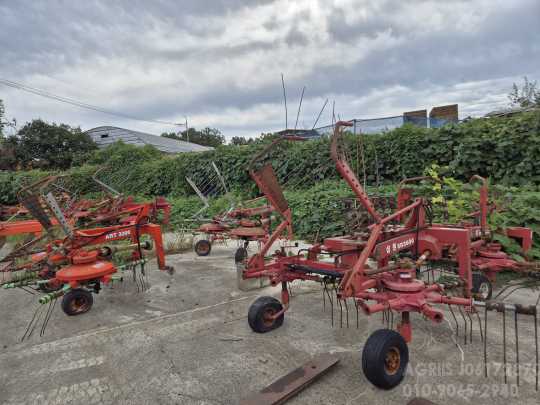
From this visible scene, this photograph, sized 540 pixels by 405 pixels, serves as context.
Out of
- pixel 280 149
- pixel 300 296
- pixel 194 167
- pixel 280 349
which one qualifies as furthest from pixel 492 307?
pixel 194 167

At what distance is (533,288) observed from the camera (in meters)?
4.52

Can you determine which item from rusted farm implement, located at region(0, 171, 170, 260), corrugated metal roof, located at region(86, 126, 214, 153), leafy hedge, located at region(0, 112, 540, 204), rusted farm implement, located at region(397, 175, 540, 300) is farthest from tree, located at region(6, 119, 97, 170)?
rusted farm implement, located at region(397, 175, 540, 300)

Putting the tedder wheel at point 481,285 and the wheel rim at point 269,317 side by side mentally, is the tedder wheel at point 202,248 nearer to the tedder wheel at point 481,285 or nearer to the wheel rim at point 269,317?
the wheel rim at point 269,317

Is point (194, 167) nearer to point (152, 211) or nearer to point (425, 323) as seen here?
point (152, 211)

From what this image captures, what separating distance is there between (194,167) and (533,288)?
13158 millimetres

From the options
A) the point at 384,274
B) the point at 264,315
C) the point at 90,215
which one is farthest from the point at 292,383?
the point at 90,215

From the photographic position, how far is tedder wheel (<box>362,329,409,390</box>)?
2445 millimetres

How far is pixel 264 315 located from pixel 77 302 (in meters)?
2.51

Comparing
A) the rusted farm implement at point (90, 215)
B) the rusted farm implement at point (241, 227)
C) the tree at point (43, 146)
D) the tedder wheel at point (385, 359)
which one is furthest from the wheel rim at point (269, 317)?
the tree at point (43, 146)

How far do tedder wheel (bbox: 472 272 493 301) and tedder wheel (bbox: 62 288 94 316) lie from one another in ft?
15.4

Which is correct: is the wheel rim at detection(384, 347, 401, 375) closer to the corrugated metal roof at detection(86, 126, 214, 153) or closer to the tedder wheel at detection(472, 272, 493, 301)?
the tedder wheel at detection(472, 272, 493, 301)

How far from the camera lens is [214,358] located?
314cm

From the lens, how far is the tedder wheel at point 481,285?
13.3ft

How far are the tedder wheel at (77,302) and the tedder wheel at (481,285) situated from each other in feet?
15.4
